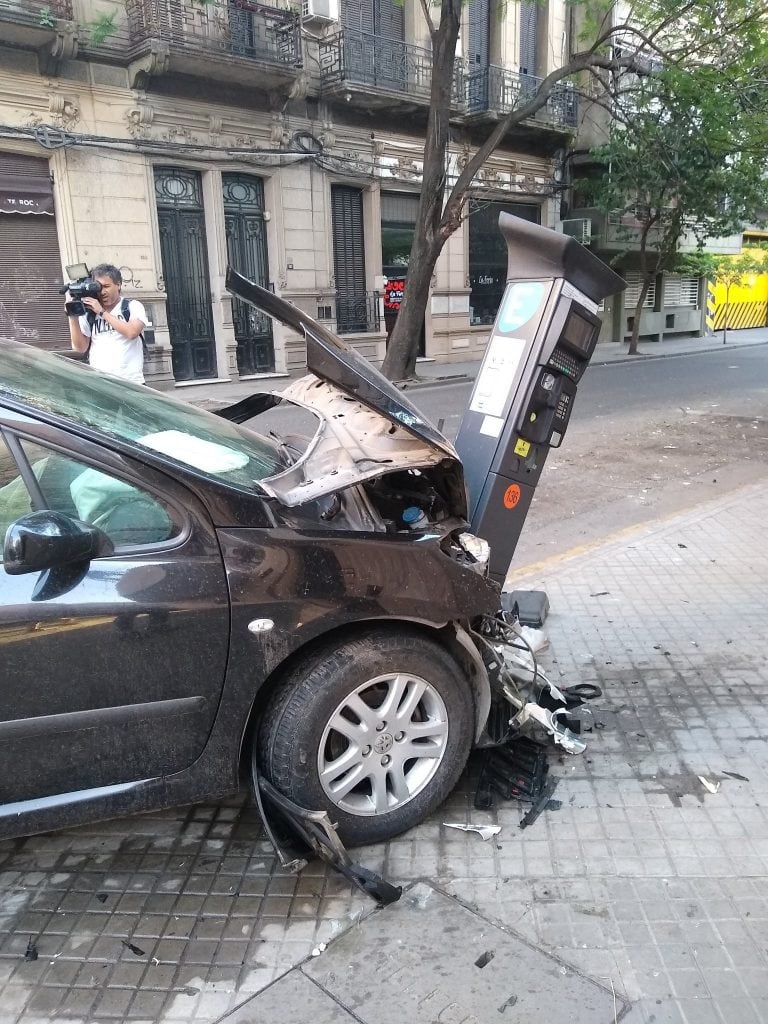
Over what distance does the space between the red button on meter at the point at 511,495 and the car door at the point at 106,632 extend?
67.9 inches

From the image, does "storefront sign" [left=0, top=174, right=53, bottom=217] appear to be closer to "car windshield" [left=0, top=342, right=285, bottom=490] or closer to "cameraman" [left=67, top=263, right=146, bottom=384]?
"cameraman" [left=67, top=263, right=146, bottom=384]

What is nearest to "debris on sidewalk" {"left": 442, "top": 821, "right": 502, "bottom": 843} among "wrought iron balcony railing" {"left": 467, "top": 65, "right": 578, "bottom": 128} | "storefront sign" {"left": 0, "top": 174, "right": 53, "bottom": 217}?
"storefront sign" {"left": 0, "top": 174, "right": 53, "bottom": 217}

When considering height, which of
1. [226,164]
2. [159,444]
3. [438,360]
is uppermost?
[226,164]

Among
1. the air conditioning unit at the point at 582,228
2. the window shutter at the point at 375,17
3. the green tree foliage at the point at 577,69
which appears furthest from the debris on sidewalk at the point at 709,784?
the air conditioning unit at the point at 582,228

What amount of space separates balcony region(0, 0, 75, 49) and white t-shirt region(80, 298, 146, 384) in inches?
418

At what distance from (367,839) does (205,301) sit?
15.4 meters

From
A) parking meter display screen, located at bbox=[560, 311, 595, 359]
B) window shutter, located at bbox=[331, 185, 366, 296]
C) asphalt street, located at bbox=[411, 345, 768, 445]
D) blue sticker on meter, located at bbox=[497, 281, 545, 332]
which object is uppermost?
window shutter, located at bbox=[331, 185, 366, 296]

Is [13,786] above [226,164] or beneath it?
beneath

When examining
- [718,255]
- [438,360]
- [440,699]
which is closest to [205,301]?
[438,360]

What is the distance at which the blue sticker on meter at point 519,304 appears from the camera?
3.74 m

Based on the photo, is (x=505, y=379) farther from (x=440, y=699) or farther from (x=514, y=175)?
(x=514, y=175)

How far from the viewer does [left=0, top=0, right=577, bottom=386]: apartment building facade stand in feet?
46.7

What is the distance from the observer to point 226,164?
16.3 m

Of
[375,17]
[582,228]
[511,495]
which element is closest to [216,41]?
[375,17]
